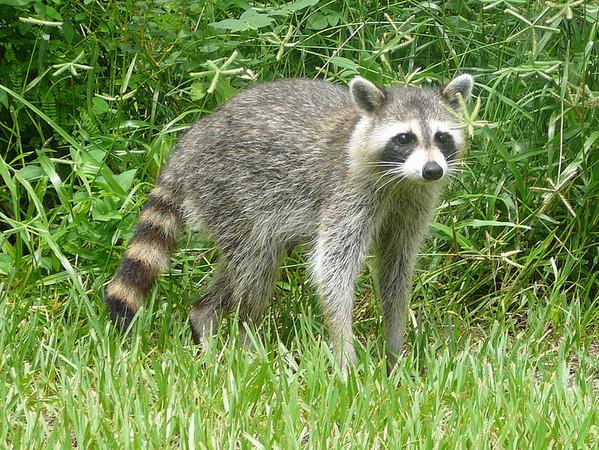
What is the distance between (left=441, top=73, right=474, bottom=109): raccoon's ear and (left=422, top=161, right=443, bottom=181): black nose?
525 mm

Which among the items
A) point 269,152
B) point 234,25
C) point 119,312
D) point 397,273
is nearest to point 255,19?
point 234,25

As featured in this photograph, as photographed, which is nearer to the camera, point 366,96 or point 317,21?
point 366,96

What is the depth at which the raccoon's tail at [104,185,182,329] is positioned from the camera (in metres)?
5.34

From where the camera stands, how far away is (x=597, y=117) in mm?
5965

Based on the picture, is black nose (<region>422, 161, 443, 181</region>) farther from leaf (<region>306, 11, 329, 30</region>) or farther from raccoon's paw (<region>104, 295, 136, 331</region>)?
leaf (<region>306, 11, 329, 30</region>)

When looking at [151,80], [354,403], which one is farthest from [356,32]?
[354,403]

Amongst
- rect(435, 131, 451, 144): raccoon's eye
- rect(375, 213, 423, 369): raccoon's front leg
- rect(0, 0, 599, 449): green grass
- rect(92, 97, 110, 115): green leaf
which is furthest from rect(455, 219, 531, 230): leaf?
rect(92, 97, 110, 115): green leaf

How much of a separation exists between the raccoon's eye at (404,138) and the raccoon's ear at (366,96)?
0.66 ft

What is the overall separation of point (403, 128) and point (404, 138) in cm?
5

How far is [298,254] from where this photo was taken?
6.40 metres

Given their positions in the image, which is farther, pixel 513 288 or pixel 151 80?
pixel 151 80

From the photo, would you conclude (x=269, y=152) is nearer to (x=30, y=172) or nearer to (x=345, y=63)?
(x=345, y=63)

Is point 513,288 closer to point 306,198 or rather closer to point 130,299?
point 306,198

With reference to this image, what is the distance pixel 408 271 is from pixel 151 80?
6.31 feet
